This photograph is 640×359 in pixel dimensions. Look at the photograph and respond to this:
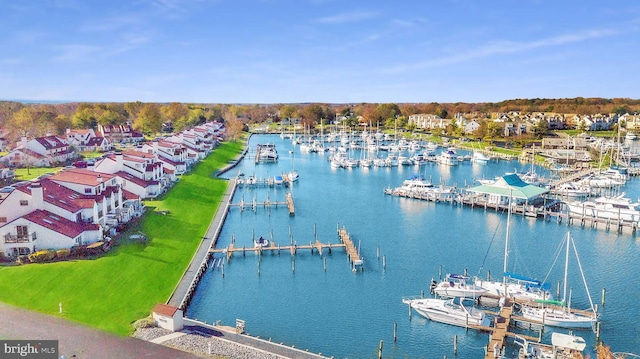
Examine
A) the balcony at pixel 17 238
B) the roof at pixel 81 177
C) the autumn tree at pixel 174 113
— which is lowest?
the balcony at pixel 17 238

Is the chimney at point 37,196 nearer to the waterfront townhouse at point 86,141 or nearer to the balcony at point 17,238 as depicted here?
the balcony at point 17,238

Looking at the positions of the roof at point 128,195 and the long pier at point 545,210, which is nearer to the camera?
the roof at point 128,195

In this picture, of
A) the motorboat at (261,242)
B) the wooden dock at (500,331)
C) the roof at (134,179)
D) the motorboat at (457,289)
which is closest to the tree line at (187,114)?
the roof at (134,179)

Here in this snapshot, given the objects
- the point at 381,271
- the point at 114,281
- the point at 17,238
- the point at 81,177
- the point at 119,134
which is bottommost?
the point at 381,271

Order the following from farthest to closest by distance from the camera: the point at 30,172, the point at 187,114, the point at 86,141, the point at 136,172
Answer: the point at 187,114 → the point at 86,141 → the point at 30,172 → the point at 136,172

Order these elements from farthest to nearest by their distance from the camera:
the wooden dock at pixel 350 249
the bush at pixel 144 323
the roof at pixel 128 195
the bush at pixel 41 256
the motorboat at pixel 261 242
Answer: the roof at pixel 128 195
the motorboat at pixel 261 242
the wooden dock at pixel 350 249
the bush at pixel 41 256
the bush at pixel 144 323

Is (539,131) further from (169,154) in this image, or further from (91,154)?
(91,154)

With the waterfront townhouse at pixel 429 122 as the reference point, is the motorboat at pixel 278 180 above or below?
below

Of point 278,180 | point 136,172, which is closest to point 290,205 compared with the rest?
point 278,180
